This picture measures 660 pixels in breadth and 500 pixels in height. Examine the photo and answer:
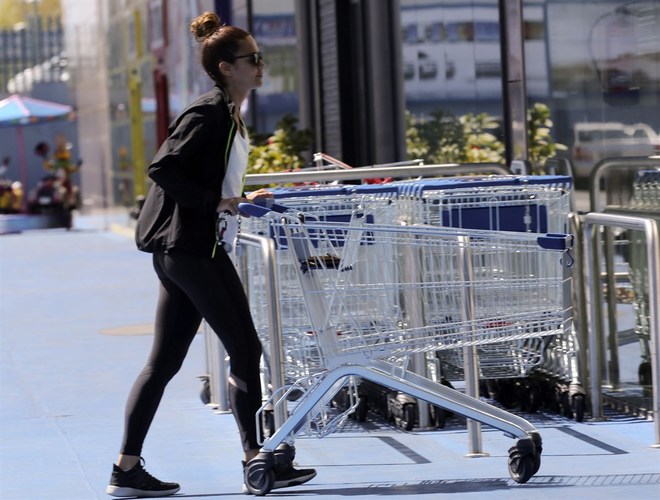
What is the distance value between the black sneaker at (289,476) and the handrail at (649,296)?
1.48 m

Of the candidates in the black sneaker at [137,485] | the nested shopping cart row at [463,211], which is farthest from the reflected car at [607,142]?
the black sneaker at [137,485]

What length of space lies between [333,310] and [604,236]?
229 cm

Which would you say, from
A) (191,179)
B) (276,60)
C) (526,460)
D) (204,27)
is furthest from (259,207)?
(276,60)

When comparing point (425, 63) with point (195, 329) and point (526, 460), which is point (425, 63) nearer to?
point (195, 329)

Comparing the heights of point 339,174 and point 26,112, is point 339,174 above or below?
below

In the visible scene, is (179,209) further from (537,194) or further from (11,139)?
(11,139)

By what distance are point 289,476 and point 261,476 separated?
6.0 inches

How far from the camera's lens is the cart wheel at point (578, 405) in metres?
6.98

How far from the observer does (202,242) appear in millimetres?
5625

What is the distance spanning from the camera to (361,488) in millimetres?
5785

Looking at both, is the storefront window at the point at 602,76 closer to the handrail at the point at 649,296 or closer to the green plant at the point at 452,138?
the handrail at the point at 649,296

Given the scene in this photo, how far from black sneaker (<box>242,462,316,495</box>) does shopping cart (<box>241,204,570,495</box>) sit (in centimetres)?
7

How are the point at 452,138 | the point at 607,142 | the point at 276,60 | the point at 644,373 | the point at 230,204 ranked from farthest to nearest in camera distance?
the point at 276,60 → the point at 452,138 → the point at 607,142 → the point at 644,373 → the point at 230,204

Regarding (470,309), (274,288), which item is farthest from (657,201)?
(274,288)
